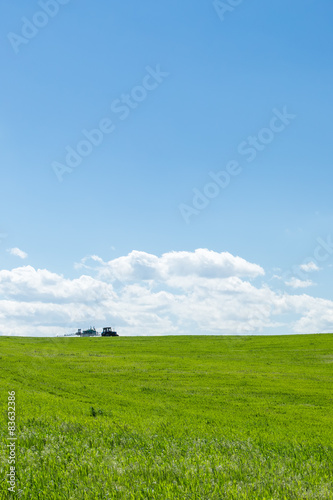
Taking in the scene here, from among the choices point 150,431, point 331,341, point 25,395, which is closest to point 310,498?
point 150,431

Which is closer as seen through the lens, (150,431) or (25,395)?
(150,431)

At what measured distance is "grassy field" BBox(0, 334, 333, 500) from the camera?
767cm

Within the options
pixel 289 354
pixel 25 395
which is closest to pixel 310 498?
pixel 25 395

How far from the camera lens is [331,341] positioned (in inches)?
2350

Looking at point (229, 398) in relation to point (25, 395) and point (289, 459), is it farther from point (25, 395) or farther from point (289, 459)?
point (289, 459)

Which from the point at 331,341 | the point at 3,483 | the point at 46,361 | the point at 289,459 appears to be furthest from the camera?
the point at 331,341

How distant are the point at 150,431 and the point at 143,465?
4.49 m

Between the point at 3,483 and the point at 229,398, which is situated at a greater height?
the point at 3,483

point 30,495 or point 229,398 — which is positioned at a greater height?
point 30,495

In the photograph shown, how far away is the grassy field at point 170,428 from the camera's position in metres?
7.67

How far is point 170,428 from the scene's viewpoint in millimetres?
14195

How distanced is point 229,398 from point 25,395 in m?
11.9

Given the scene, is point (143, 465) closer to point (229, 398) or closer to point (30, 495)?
point (30, 495)

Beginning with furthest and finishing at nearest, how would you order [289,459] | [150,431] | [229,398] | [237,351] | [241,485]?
1. [237,351]
2. [229,398]
3. [150,431]
4. [289,459]
5. [241,485]
